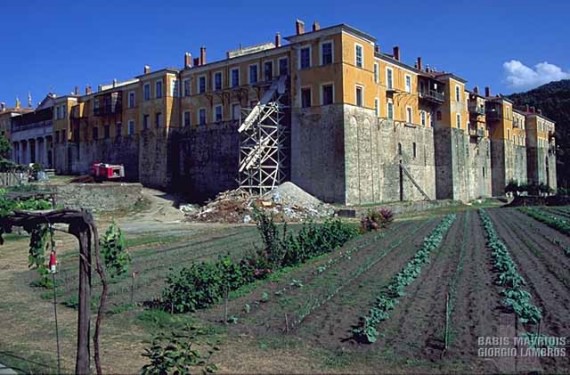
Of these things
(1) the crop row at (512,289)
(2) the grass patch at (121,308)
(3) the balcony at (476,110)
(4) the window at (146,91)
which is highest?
(4) the window at (146,91)

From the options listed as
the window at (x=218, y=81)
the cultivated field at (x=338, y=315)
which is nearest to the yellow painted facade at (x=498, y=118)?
the window at (x=218, y=81)

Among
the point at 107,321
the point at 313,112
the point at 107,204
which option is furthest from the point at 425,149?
the point at 107,321

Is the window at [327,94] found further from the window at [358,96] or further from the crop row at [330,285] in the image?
the crop row at [330,285]

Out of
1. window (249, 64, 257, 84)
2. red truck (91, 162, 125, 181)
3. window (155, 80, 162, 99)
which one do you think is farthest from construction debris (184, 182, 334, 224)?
window (155, 80, 162, 99)

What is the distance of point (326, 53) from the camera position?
122 feet

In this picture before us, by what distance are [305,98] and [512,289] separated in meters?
29.8

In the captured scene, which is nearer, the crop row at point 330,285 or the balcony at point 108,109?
the crop row at point 330,285

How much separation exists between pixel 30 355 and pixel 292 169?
31.9 meters

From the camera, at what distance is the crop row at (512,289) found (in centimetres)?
822

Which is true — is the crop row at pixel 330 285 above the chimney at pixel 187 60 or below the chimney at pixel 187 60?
below

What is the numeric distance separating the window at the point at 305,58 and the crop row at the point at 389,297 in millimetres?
24372

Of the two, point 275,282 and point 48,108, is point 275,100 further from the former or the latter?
point 48,108

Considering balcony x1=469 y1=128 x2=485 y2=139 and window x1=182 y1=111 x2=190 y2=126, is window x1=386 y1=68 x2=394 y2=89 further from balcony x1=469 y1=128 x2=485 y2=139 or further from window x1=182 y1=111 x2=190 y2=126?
window x1=182 y1=111 x2=190 y2=126

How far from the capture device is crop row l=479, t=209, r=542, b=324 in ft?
27.0
